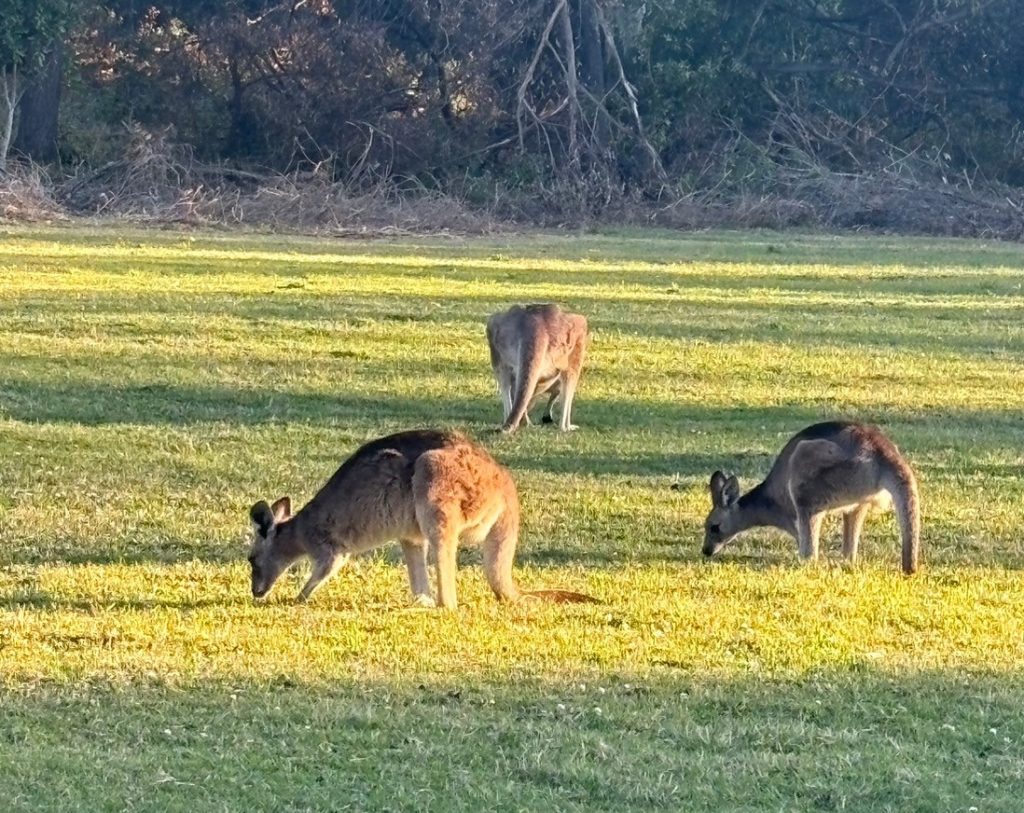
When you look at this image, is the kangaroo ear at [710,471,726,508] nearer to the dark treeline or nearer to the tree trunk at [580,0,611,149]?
the dark treeline

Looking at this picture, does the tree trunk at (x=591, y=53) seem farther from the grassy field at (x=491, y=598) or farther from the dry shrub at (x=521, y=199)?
the grassy field at (x=491, y=598)

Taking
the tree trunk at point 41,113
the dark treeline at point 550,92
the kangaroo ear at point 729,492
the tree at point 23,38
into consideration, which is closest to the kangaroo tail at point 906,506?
the kangaroo ear at point 729,492

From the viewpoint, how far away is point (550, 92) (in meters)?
37.3

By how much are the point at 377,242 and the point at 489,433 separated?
693 inches

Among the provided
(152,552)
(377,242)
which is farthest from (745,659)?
(377,242)

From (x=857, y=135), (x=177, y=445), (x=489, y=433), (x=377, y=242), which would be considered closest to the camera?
(x=177, y=445)

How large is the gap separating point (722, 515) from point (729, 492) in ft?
0.38

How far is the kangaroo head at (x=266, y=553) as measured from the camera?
7.43m

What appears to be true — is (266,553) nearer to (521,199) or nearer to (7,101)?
(521,199)

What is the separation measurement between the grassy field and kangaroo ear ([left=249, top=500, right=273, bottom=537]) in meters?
0.29

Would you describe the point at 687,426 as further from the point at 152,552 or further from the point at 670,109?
the point at 670,109

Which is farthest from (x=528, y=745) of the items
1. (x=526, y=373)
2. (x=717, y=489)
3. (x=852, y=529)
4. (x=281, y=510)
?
(x=526, y=373)

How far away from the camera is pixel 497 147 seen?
36.6 metres

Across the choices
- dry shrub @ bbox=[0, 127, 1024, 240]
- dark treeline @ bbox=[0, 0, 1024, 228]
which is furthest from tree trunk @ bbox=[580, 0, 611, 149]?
dry shrub @ bbox=[0, 127, 1024, 240]
